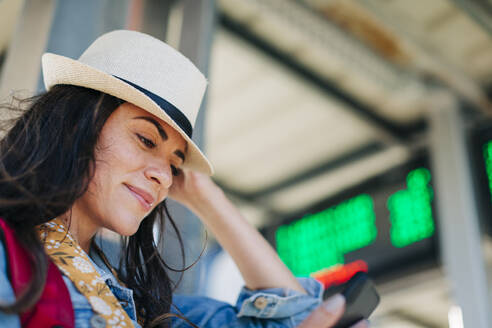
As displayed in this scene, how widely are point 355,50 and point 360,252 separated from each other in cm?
119

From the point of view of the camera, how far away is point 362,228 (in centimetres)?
369

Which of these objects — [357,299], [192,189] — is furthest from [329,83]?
[357,299]

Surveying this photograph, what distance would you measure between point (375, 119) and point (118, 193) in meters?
3.45

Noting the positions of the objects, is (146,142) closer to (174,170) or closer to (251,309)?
(174,170)

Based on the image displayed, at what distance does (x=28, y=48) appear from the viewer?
1.51 m

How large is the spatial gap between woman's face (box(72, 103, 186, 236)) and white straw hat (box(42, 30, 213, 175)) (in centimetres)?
4

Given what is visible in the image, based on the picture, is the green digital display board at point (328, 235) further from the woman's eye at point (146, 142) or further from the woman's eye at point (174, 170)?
the woman's eye at point (146, 142)

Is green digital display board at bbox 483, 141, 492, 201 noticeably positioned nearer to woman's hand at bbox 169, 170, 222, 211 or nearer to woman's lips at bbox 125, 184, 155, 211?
woman's hand at bbox 169, 170, 222, 211

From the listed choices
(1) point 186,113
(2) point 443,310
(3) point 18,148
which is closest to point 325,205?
(2) point 443,310

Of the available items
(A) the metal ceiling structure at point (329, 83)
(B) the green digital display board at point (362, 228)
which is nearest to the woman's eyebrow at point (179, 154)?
(A) the metal ceiling structure at point (329, 83)

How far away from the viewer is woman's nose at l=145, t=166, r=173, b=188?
1.09 metres

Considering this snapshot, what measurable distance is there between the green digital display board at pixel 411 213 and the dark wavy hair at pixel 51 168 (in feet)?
8.15

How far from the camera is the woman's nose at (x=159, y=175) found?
109 centimetres

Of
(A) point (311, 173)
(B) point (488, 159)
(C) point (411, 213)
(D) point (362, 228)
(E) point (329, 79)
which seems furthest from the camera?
(A) point (311, 173)
